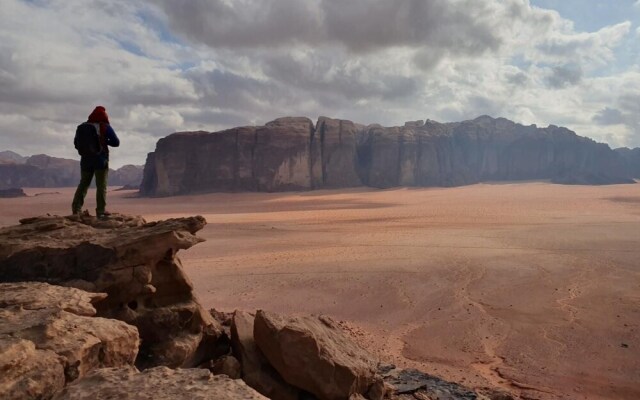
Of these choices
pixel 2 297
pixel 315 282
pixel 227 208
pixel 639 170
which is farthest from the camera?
pixel 639 170

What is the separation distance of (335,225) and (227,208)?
19.8 metres

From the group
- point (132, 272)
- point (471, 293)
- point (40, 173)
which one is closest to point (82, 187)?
point (132, 272)

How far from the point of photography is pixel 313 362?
17.1 ft

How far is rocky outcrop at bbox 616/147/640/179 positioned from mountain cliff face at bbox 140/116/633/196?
14.7ft

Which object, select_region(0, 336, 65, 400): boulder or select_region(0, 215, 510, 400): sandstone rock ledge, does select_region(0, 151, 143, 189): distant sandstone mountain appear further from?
select_region(0, 336, 65, 400): boulder

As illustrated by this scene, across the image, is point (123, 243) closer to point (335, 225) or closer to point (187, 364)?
point (187, 364)

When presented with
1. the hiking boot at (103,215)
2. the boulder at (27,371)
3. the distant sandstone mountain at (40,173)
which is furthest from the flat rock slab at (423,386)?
the distant sandstone mountain at (40,173)

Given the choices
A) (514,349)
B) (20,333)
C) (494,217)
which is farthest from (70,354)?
(494,217)

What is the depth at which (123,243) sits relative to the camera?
5801 millimetres

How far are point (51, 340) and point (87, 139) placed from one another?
13.0 ft

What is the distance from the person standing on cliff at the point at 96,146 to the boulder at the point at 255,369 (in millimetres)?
2792

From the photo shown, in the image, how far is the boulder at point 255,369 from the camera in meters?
5.27

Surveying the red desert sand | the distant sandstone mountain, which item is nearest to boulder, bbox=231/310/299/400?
the red desert sand

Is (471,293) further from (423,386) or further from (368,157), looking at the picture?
(368,157)
